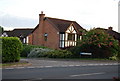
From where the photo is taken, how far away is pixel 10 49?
20562 millimetres

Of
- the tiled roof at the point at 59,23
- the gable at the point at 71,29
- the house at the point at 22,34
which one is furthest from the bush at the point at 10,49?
the house at the point at 22,34

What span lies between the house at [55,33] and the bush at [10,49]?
85.3 ft

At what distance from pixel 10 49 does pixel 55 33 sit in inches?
1085

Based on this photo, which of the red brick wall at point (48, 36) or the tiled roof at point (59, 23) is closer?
the tiled roof at point (59, 23)

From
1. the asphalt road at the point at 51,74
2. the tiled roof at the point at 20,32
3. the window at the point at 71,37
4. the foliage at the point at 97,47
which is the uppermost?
the tiled roof at the point at 20,32

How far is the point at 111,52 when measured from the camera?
31.3 meters

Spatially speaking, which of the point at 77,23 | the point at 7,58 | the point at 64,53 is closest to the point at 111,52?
the point at 64,53

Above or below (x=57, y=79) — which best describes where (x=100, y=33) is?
above

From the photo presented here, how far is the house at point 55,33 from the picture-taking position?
47.3 meters

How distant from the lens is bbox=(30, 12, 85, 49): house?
47281 millimetres

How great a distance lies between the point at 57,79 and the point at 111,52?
20176 millimetres

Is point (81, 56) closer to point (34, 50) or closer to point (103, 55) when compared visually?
point (103, 55)

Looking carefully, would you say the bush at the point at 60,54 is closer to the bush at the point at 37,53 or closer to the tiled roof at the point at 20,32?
the bush at the point at 37,53

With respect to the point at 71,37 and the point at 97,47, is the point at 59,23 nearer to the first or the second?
the point at 71,37
